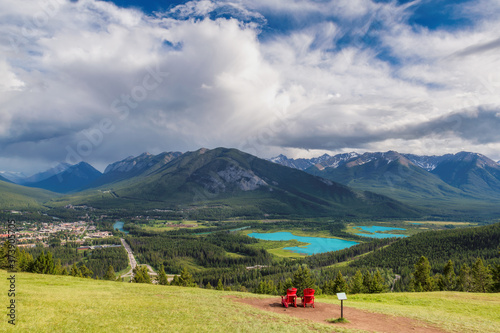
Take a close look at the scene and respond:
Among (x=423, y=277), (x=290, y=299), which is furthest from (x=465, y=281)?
(x=290, y=299)

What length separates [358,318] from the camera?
30.9m

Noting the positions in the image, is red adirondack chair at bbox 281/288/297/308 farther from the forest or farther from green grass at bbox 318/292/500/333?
the forest

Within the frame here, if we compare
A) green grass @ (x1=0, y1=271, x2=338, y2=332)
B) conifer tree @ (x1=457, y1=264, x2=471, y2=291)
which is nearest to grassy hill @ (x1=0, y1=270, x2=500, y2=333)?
green grass @ (x1=0, y1=271, x2=338, y2=332)

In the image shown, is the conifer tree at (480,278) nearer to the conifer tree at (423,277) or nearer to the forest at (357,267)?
the forest at (357,267)

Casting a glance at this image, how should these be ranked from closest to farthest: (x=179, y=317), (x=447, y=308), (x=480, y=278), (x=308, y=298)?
1. (x=179, y=317)
2. (x=308, y=298)
3. (x=447, y=308)
4. (x=480, y=278)

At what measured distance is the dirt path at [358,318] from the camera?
2744 cm

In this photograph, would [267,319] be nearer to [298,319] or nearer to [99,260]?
[298,319]

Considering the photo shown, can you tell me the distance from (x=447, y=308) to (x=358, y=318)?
2066 centimetres

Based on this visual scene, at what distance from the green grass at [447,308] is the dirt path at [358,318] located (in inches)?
98.1

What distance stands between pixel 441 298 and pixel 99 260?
19796 cm

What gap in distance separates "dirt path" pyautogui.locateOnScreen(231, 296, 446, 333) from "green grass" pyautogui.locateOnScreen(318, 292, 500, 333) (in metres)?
2.49

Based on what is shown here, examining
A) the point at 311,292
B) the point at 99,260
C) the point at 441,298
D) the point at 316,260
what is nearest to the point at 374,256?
the point at 316,260

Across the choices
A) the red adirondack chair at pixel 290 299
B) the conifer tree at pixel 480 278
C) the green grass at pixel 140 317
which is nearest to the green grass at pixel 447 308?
the red adirondack chair at pixel 290 299

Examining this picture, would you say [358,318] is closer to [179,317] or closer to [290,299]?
[290,299]
